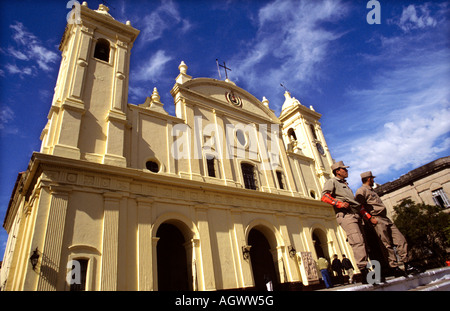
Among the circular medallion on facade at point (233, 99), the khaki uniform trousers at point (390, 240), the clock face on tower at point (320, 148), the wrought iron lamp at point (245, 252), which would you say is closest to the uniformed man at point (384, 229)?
the khaki uniform trousers at point (390, 240)

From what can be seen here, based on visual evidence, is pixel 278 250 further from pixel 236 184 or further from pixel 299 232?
pixel 236 184

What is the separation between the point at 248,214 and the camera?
14.0m

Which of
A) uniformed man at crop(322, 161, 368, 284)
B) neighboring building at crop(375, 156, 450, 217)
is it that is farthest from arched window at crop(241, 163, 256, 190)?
neighboring building at crop(375, 156, 450, 217)

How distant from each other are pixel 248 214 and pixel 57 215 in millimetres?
8523

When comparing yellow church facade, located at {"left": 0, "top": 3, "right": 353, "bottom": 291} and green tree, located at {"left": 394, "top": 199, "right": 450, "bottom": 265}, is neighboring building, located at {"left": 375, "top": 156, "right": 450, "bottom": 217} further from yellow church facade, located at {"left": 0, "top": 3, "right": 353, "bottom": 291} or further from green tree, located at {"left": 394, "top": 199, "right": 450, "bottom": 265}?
yellow church facade, located at {"left": 0, "top": 3, "right": 353, "bottom": 291}

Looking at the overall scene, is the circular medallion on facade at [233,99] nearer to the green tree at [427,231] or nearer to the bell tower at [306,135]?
the bell tower at [306,135]

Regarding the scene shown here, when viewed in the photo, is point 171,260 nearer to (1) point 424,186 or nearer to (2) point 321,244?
(2) point 321,244

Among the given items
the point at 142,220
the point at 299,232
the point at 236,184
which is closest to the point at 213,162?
the point at 236,184

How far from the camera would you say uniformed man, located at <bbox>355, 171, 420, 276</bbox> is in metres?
5.18

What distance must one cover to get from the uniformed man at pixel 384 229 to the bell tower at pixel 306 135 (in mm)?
15168

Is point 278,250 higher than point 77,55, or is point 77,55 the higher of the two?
point 77,55

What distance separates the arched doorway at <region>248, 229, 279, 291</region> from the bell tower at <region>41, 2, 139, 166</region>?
806 centimetres

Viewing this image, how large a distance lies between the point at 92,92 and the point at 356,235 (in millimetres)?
12088

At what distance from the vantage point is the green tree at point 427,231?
770 inches
